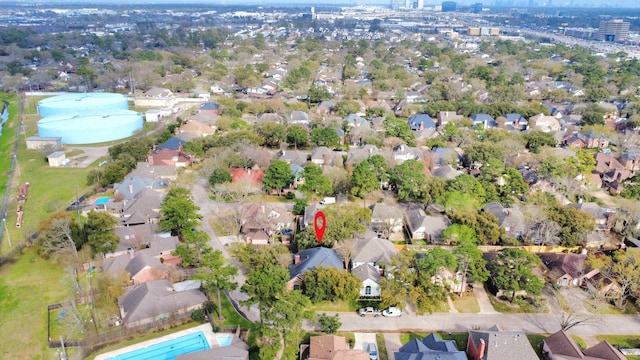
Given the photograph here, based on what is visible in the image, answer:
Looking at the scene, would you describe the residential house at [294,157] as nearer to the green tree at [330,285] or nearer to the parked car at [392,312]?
the green tree at [330,285]

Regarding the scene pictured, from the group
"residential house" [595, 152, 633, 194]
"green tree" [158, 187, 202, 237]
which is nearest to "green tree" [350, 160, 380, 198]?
"green tree" [158, 187, 202, 237]

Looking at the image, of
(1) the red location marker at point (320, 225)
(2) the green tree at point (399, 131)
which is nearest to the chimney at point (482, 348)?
(1) the red location marker at point (320, 225)

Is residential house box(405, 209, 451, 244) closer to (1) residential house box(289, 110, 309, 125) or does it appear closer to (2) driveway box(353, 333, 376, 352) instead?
(2) driveway box(353, 333, 376, 352)

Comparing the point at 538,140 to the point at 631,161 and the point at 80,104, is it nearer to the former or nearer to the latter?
the point at 631,161

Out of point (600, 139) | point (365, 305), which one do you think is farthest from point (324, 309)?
point (600, 139)

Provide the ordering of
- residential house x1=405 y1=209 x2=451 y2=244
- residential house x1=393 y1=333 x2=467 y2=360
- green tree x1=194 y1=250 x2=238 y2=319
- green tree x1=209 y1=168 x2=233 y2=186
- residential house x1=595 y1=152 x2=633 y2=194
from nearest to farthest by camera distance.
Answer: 1. residential house x1=393 y1=333 x2=467 y2=360
2. green tree x1=194 y1=250 x2=238 y2=319
3. residential house x1=405 y1=209 x2=451 y2=244
4. green tree x1=209 y1=168 x2=233 y2=186
5. residential house x1=595 y1=152 x2=633 y2=194

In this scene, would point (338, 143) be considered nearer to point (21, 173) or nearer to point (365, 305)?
point (365, 305)
